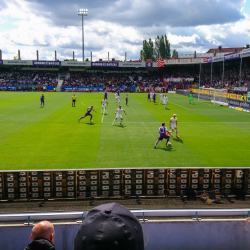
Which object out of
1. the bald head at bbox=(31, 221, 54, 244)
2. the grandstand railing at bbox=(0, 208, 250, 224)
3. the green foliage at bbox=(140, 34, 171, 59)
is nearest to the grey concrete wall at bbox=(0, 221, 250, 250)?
the grandstand railing at bbox=(0, 208, 250, 224)

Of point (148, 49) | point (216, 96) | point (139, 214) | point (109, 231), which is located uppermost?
point (148, 49)

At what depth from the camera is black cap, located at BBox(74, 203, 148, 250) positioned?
1749 millimetres

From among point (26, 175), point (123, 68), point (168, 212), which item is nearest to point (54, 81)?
point (123, 68)

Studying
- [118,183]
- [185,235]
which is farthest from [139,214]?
[118,183]

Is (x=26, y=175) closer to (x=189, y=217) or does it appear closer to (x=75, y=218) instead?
(x=75, y=218)

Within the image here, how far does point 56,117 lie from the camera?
88.5ft

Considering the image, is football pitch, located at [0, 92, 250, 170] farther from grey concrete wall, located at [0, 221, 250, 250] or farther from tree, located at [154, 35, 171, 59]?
tree, located at [154, 35, 171, 59]

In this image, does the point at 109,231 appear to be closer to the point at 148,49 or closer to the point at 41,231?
the point at 41,231

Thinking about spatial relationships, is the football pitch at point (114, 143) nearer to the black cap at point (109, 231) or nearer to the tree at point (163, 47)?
the black cap at point (109, 231)

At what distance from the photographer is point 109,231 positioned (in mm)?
1792

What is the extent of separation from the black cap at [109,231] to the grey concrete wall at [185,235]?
329 centimetres

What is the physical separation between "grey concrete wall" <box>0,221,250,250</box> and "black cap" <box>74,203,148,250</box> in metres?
3.29

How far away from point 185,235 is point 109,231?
3.76 m

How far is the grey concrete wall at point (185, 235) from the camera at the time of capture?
491 centimetres
